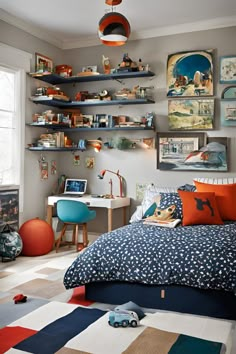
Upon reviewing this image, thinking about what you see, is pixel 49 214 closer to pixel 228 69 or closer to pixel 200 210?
pixel 200 210

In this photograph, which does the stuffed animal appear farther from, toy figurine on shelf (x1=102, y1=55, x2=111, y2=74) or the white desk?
toy figurine on shelf (x1=102, y1=55, x2=111, y2=74)

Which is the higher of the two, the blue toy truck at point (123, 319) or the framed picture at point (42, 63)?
the framed picture at point (42, 63)

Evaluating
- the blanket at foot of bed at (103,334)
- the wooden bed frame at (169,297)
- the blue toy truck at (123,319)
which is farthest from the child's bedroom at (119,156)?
the blue toy truck at (123,319)

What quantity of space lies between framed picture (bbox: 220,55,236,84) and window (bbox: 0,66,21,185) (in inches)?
99.9

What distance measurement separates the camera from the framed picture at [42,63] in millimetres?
5297

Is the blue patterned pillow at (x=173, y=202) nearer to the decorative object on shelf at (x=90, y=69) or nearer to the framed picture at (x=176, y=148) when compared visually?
the framed picture at (x=176, y=148)

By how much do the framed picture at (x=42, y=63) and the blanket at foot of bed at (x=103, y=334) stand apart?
3460 mm

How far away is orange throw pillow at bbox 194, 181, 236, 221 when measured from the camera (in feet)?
13.4

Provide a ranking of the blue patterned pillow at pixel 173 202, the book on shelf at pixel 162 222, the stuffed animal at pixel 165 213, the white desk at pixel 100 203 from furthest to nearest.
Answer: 1. the white desk at pixel 100 203
2. the blue patterned pillow at pixel 173 202
3. the stuffed animal at pixel 165 213
4. the book on shelf at pixel 162 222

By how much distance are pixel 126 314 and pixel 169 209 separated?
1.62m

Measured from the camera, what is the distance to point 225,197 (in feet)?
13.6

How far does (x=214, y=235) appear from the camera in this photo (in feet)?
10.6

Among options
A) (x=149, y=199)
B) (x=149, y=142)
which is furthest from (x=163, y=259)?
(x=149, y=142)

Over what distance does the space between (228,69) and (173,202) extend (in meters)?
1.87
